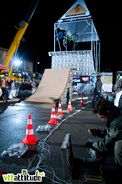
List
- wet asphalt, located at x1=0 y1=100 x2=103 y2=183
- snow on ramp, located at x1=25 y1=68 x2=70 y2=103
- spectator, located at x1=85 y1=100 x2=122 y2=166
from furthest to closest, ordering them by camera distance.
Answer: snow on ramp, located at x1=25 y1=68 x2=70 y2=103 < wet asphalt, located at x1=0 y1=100 x2=103 y2=183 < spectator, located at x1=85 y1=100 x2=122 y2=166

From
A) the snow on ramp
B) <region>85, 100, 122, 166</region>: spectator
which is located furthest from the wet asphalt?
the snow on ramp

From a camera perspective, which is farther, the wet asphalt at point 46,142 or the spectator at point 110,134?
the wet asphalt at point 46,142

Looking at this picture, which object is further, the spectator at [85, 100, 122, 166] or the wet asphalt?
the wet asphalt

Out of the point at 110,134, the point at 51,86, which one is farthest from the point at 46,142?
the point at 51,86

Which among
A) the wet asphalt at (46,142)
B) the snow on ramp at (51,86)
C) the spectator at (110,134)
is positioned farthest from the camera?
the snow on ramp at (51,86)

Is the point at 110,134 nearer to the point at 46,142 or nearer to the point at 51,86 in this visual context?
the point at 46,142

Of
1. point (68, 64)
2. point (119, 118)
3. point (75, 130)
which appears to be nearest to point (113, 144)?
point (119, 118)

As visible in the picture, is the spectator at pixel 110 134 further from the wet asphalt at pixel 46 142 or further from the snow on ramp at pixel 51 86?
the snow on ramp at pixel 51 86

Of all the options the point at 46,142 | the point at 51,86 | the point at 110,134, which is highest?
the point at 51,86

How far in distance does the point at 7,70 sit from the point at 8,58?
1229 mm

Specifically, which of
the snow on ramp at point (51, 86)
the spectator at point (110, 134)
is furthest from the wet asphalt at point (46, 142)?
the snow on ramp at point (51, 86)

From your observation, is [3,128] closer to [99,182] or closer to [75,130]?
[75,130]

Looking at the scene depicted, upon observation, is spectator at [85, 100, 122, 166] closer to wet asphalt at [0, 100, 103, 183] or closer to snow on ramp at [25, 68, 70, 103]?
wet asphalt at [0, 100, 103, 183]

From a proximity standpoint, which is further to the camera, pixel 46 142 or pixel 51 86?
pixel 51 86
